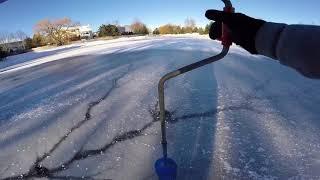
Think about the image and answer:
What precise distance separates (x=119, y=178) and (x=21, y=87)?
9.86 feet

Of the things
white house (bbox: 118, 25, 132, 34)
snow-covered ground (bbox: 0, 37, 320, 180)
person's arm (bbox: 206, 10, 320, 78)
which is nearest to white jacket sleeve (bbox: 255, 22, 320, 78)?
person's arm (bbox: 206, 10, 320, 78)

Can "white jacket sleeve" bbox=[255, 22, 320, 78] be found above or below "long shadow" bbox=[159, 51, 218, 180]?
above

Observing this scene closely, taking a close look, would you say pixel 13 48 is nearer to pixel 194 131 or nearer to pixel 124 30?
pixel 124 30

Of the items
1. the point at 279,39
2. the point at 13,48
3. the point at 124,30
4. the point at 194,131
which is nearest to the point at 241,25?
the point at 279,39

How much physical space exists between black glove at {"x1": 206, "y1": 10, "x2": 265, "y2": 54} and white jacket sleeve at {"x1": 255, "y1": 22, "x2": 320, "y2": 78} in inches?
1.3

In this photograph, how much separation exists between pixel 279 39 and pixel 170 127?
5.85 feet

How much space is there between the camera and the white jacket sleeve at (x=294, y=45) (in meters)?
1.00

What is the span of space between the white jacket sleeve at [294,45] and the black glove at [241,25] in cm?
3

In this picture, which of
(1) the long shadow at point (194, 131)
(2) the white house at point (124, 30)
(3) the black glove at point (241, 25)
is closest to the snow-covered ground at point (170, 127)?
(1) the long shadow at point (194, 131)

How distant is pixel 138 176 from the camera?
7.01 ft

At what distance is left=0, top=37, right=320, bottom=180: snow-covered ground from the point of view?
2.24 m

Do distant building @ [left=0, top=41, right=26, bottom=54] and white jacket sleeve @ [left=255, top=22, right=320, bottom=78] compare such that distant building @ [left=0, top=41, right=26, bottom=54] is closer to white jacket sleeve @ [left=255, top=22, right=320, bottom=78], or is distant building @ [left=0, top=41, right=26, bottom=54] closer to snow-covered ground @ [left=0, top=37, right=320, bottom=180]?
snow-covered ground @ [left=0, top=37, right=320, bottom=180]

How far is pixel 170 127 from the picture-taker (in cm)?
282

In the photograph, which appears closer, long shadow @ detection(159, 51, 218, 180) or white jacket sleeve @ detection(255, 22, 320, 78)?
white jacket sleeve @ detection(255, 22, 320, 78)
